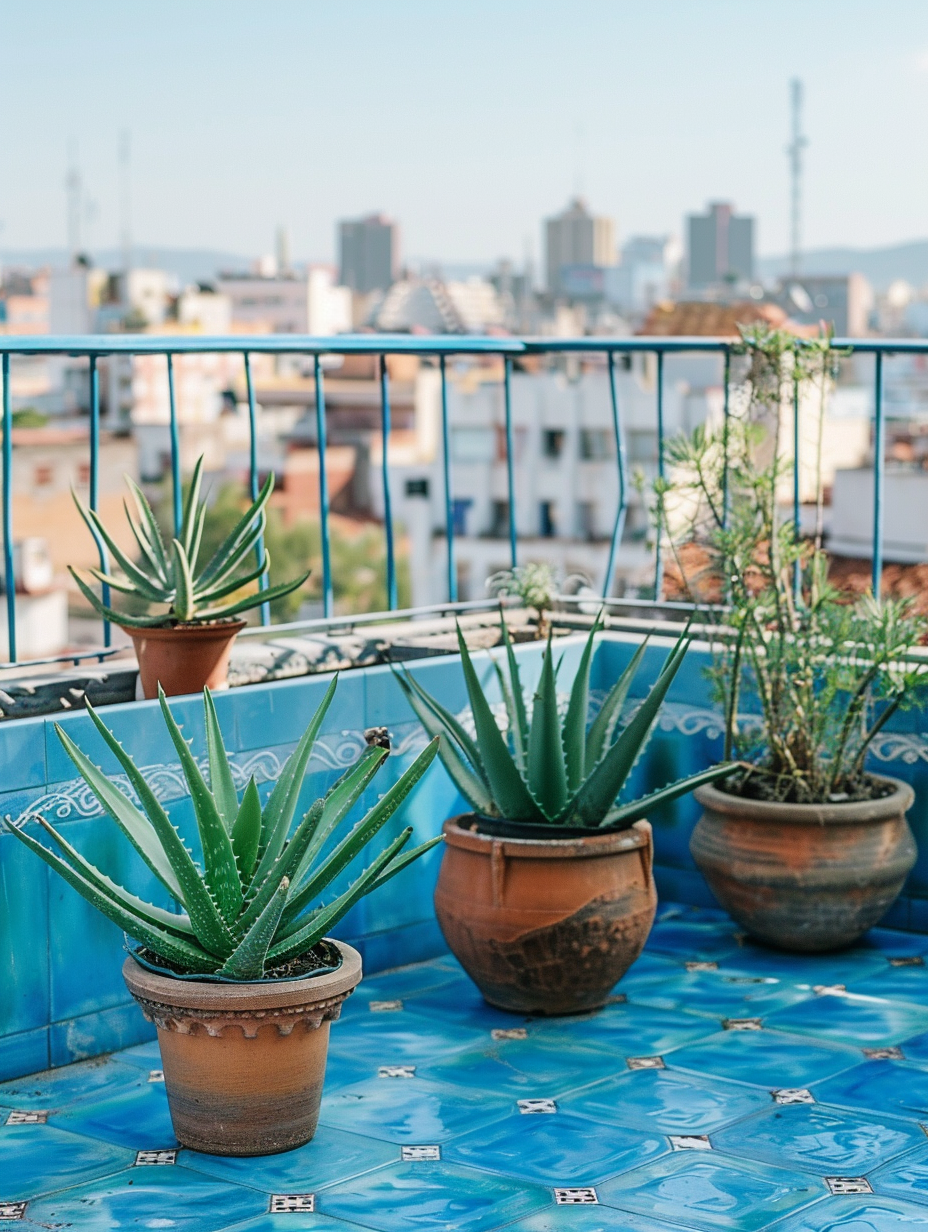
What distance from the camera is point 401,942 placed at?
4.57 m

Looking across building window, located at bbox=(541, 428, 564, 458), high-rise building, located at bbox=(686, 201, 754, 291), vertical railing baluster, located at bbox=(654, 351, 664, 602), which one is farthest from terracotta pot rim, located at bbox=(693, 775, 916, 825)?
high-rise building, located at bbox=(686, 201, 754, 291)

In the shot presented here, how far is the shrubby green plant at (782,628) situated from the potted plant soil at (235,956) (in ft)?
4.94

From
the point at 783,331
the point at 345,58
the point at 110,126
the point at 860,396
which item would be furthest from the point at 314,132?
the point at 783,331

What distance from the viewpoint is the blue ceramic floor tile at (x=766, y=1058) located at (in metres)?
3.72

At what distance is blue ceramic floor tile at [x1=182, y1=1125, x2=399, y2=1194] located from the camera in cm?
321

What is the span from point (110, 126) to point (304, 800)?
438 ft

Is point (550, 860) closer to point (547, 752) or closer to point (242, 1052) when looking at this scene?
point (547, 752)

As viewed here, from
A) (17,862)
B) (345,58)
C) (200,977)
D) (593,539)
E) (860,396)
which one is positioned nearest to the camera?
(200,977)

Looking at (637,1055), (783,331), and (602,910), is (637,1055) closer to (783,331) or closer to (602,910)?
(602,910)

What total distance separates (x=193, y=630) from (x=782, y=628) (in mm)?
1498

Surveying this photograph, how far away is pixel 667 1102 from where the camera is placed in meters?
3.59

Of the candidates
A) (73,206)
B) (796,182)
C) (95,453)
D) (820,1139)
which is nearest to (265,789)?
(95,453)

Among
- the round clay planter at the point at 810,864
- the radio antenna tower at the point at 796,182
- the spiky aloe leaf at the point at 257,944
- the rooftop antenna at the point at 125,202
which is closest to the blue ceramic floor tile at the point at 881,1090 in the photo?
the round clay planter at the point at 810,864

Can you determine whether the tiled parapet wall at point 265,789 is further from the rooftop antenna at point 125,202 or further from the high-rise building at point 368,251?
the high-rise building at point 368,251
